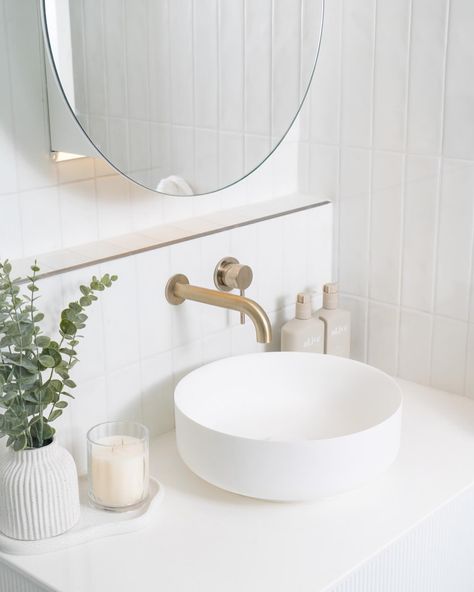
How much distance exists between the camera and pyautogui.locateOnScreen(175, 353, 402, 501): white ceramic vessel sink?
4.31 ft

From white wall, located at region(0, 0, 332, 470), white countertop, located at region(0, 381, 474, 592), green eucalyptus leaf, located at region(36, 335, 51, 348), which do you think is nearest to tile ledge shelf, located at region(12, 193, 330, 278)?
white wall, located at region(0, 0, 332, 470)

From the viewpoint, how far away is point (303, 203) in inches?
72.1

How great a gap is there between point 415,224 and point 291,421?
0.46m

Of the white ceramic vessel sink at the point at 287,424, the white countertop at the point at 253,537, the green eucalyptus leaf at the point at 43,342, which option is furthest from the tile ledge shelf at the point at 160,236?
the white countertop at the point at 253,537

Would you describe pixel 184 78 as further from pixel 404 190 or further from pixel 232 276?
pixel 404 190

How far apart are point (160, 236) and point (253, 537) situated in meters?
0.57

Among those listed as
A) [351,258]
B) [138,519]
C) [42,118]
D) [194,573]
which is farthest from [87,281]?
[351,258]

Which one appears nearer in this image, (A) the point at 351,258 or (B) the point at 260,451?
(B) the point at 260,451

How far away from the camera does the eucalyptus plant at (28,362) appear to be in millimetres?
1239

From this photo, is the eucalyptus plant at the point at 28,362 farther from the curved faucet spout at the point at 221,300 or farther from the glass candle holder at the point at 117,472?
the curved faucet spout at the point at 221,300

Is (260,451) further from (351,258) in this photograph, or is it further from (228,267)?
(351,258)

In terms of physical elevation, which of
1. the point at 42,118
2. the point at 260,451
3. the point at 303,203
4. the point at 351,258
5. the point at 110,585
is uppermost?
the point at 42,118

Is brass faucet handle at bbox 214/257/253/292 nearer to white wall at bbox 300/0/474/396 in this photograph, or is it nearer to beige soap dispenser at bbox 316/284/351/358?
beige soap dispenser at bbox 316/284/351/358

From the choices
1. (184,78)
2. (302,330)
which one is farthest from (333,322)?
(184,78)
